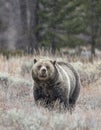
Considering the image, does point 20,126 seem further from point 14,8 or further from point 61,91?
point 14,8

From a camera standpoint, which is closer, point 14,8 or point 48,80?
point 48,80

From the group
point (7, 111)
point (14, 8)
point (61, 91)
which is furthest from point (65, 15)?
point (7, 111)

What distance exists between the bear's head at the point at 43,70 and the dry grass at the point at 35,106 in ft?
1.60

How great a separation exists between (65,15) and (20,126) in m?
19.9

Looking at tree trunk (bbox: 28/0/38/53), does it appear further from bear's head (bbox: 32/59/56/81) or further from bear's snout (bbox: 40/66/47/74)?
bear's snout (bbox: 40/66/47/74)

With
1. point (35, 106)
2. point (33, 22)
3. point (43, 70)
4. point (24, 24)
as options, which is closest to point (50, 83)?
point (43, 70)


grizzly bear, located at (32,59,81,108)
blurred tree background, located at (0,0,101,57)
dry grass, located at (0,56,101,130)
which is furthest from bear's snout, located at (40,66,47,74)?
blurred tree background, located at (0,0,101,57)

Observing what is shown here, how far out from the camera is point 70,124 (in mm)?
8641

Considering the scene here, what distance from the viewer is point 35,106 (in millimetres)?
10406

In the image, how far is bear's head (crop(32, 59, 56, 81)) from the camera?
34.3 feet

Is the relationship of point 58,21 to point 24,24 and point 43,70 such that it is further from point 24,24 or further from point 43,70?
point 43,70

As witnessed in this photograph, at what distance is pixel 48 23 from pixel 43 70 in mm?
17805

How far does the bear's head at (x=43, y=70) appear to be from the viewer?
34.3 ft

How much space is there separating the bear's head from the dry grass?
49cm
